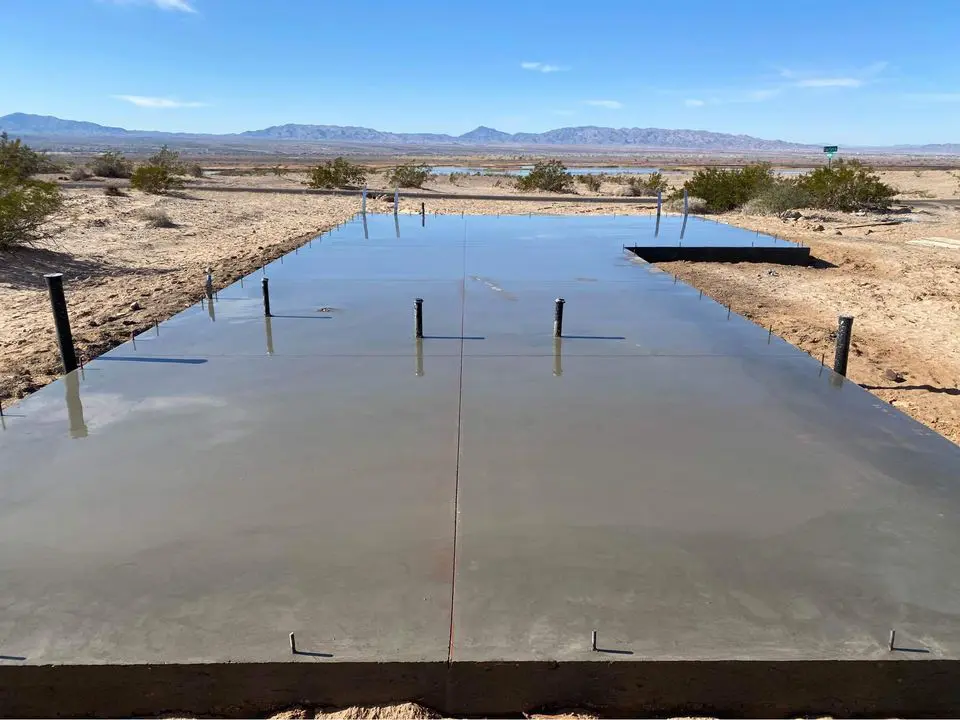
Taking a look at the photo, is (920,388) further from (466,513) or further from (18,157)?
(18,157)

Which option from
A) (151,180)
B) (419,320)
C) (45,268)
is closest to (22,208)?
(45,268)

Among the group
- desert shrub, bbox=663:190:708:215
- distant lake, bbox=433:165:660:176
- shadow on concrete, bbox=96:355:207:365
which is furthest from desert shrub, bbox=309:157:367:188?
shadow on concrete, bbox=96:355:207:365

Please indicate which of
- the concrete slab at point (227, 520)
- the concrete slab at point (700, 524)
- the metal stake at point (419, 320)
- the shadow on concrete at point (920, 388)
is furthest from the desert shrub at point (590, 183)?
the concrete slab at point (227, 520)

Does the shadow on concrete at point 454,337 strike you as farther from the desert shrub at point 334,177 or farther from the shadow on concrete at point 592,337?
the desert shrub at point 334,177

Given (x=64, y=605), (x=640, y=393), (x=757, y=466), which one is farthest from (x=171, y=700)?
(x=640, y=393)

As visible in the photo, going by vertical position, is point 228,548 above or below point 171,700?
above

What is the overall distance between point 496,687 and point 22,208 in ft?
59.2

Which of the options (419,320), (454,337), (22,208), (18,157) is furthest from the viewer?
(18,157)

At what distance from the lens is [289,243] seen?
19344 millimetres

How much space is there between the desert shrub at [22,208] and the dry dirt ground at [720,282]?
0.44 meters

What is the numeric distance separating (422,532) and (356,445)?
1367 mm

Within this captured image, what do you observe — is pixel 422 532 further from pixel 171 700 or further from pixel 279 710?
pixel 171 700

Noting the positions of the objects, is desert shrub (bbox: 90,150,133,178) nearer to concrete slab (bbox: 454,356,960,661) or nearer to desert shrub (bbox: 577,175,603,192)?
desert shrub (bbox: 577,175,603,192)

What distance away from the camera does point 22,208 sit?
653 inches
